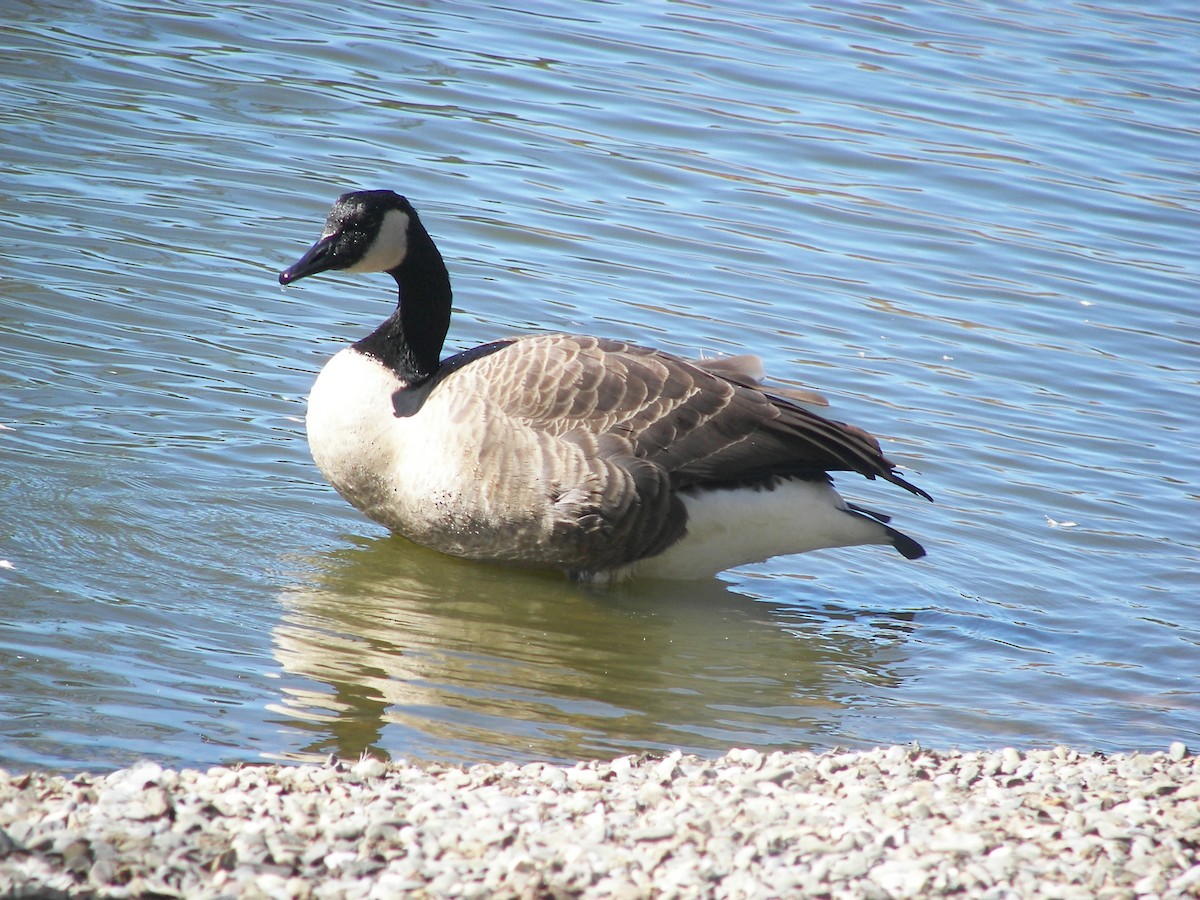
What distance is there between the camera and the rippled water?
641cm

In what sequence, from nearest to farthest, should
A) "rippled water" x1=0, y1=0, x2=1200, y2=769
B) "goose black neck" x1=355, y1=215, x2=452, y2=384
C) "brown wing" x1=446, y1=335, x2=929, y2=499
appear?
"rippled water" x1=0, y1=0, x2=1200, y2=769 < "brown wing" x1=446, y1=335, x2=929, y2=499 < "goose black neck" x1=355, y1=215, x2=452, y2=384

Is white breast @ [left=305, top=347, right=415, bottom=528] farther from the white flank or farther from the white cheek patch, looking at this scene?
the white flank

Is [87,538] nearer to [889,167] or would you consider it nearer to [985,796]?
[985,796]

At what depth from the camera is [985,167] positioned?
48.4 ft

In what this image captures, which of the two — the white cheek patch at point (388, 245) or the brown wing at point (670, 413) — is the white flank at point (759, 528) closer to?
the brown wing at point (670, 413)

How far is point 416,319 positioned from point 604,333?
2.75 metres

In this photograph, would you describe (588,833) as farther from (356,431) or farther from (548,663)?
(356,431)

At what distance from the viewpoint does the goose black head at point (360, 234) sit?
302 inches

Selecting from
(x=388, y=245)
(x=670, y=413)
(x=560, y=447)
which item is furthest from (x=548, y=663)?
(x=388, y=245)

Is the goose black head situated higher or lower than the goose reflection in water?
higher

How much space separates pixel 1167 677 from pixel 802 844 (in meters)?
3.51

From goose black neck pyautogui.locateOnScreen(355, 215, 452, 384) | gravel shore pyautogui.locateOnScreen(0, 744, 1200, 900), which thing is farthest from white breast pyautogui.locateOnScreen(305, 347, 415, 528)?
gravel shore pyautogui.locateOnScreen(0, 744, 1200, 900)

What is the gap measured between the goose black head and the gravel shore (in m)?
3.27

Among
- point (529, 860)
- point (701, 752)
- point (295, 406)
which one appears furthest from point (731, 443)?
point (529, 860)
